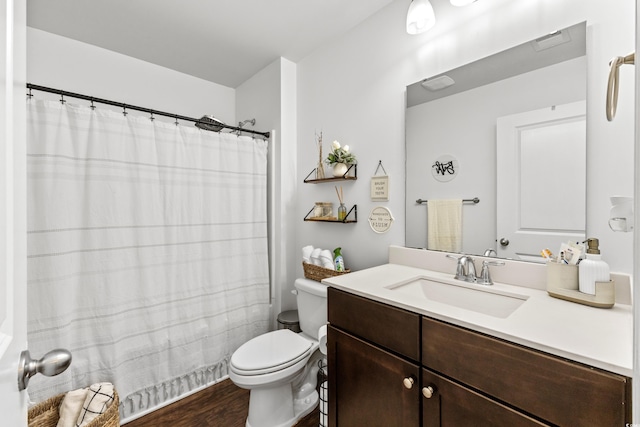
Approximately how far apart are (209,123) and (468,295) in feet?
6.10

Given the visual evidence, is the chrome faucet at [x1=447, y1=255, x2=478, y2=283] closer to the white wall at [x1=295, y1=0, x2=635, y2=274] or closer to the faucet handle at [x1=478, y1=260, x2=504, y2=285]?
the faucet handle at [x1=478, y1=260, x2=504, y2=285]

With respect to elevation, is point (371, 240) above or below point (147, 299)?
above

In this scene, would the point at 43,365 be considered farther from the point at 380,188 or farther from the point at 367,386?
the point at 380,188

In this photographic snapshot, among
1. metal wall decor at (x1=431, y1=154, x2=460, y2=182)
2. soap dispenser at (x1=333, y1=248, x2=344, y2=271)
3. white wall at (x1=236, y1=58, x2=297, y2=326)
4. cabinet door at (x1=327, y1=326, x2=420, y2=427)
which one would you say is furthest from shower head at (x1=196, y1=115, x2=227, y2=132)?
cabinet door at (x1=327, y1=326, x2=420, y2=427)

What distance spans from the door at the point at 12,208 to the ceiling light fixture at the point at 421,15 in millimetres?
1403

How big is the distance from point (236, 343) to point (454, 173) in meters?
1.86

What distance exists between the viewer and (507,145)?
4.05ft

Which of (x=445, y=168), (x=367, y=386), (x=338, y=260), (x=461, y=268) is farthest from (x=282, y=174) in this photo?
(x=367, y=386)

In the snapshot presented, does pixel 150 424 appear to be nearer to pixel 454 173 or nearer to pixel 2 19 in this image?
pixel 2 19

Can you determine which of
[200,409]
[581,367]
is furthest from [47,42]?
[581,367]

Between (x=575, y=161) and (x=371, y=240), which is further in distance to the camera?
(x=371, y=240)

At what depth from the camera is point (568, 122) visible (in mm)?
1083

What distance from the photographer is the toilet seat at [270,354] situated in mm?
1426

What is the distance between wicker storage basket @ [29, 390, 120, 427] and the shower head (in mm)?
1654
